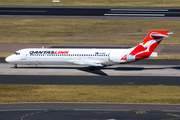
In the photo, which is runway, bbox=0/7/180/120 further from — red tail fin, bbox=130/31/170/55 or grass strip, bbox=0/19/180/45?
grass strip, bbox=0/19/180/45

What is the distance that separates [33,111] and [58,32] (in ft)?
191

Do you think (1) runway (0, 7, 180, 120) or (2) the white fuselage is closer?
(1) runway (0, 7, 180, 120)

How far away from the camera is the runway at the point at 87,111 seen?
3153 centimetres

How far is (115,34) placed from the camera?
8812 centimetres

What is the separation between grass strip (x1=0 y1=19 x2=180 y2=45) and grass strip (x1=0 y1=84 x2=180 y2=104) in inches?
1457

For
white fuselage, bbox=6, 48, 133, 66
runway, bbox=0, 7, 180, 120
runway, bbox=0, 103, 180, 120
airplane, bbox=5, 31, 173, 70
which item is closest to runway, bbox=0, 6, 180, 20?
runway, bbox=0, 7, 180, 120

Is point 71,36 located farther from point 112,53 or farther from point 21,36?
point 112,53

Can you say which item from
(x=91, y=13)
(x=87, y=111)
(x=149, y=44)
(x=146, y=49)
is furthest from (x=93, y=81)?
(x=91, y=13)

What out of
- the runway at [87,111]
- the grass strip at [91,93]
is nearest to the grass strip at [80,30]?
the grass strip at [91,93]

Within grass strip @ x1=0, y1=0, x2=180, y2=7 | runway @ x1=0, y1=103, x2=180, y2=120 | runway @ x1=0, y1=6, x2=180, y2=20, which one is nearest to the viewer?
runway @ x1=0, y1=103, x2=180, y2=120

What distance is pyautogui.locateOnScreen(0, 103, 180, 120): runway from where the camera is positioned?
3153 cm

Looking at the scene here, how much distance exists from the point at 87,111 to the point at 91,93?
6.97 m

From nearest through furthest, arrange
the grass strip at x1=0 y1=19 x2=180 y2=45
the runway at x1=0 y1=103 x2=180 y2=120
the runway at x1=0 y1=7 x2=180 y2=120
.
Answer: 1. the runway at x1=0 y1=103 x2=180 y2=120
2. the runway at x1=0 y1=7 x2=180 y2=120
3. the grass strip at x1=0 y1=19 x2=180 y2=45

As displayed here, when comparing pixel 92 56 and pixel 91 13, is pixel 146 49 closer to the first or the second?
pixel 92 56
